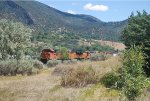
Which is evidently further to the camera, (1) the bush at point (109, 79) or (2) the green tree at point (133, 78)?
(1) the bush at point (109, 79)

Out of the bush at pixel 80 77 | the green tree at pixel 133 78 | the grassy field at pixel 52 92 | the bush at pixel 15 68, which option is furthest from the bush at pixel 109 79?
the bush at pixel 15 68

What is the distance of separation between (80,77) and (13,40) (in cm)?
2265

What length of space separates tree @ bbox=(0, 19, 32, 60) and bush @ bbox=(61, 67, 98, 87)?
20649mm

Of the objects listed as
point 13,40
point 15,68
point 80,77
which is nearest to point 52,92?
point 80,77

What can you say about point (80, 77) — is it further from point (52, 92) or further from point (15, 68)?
point (15, 68)

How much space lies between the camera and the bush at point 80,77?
1223 inches

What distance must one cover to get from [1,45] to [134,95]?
116 feet

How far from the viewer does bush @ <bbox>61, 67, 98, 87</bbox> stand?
3106 cm

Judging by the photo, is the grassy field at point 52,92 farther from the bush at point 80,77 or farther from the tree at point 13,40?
the tree at point 13,40

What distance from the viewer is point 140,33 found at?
3425cm

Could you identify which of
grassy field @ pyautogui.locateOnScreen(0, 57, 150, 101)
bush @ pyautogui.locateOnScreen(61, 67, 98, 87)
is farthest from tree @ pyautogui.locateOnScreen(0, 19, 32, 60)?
bush @ pyautogui.locateOnScreen(61, 67, 98, 87)

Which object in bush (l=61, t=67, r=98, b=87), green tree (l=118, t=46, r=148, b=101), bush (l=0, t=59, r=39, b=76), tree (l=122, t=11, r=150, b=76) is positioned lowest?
bush (l=0, t=59, r=39, b=76)

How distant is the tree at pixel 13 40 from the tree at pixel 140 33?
18.4 meters

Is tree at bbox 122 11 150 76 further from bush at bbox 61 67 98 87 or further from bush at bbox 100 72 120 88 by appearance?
bush at bbox 61 67 98 87
